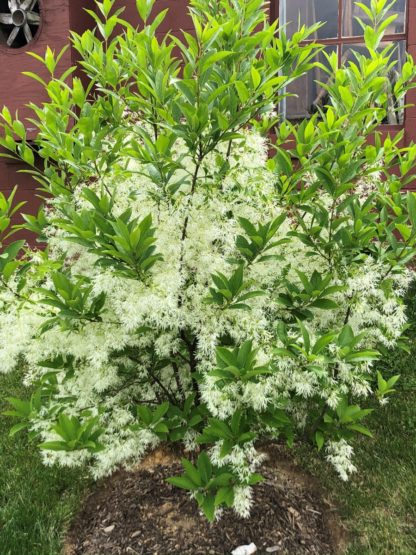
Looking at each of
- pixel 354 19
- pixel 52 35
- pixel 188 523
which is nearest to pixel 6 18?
pixel 52 35

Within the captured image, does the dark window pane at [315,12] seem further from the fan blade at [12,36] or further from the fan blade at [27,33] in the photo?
the fan blade at [12,36]

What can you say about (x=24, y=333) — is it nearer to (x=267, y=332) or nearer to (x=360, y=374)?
(x=267, y=332)

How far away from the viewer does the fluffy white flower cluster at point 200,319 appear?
179 cm

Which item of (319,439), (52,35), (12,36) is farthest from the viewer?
(12,36)

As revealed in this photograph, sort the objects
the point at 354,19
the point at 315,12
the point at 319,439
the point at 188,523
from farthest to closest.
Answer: the point at 315,12
the point at 354,19
the point at 188,523
the point at 319,439

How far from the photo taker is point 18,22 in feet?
18.0

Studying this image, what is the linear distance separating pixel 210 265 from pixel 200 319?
0.20 meters

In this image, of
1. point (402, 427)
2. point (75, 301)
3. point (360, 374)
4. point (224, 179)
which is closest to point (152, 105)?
point (224, 179)

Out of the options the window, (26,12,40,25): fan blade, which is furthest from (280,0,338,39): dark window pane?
(26,12,40,25): fan blade

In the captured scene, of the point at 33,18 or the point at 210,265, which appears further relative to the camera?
the point at 33,18

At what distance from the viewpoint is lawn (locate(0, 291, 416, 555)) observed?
8.36ft

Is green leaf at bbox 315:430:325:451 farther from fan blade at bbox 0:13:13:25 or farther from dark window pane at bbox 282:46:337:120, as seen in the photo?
fan blade at bbox 0:13:13:25

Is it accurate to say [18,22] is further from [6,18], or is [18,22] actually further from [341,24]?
[341,24]

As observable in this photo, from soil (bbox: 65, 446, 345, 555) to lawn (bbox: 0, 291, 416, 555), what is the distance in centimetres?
11
